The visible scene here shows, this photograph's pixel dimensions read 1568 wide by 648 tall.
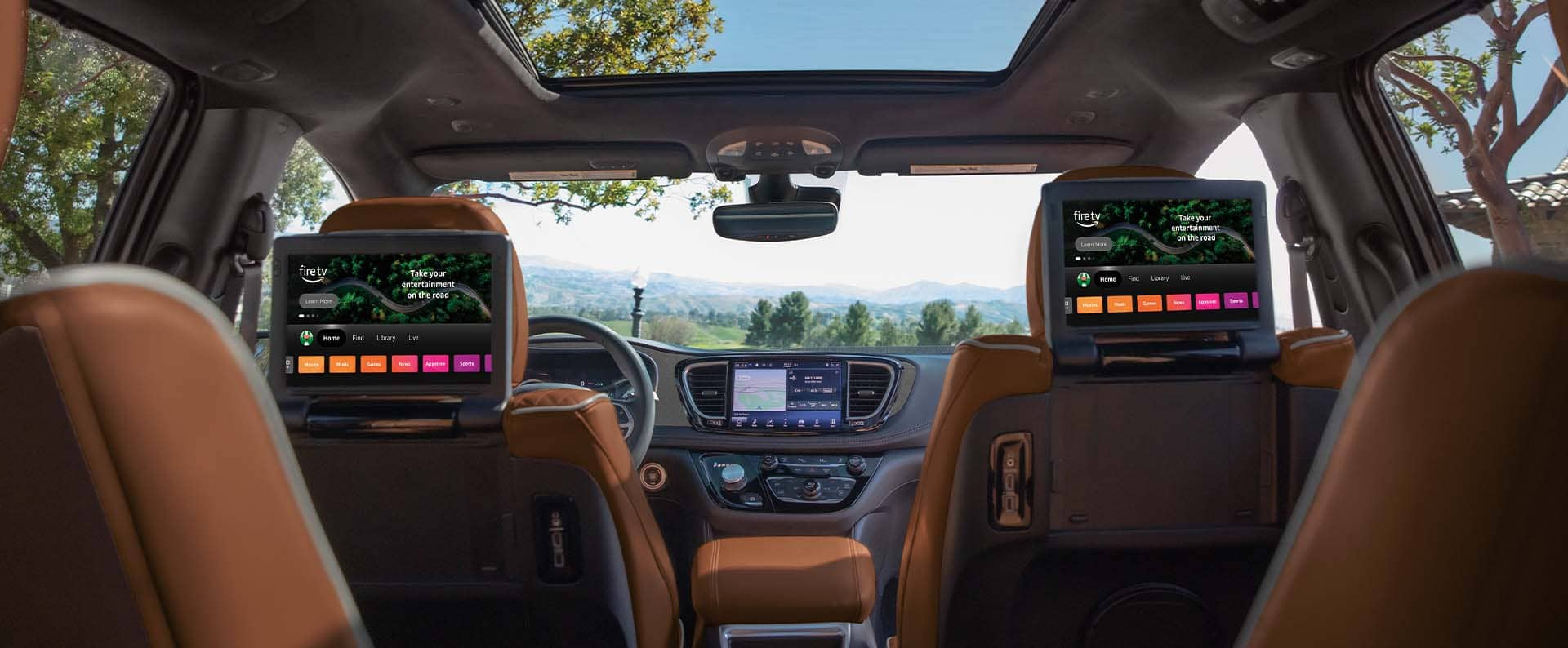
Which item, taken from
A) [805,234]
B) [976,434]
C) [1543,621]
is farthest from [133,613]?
[805,234]

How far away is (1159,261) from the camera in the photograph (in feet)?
6.47

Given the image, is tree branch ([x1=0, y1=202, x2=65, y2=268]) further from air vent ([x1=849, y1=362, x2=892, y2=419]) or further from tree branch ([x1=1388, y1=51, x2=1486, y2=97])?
tree branch ([x1=1388, y1=51, x2=1486, y2=97])

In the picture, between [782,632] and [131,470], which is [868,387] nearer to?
[782,632]

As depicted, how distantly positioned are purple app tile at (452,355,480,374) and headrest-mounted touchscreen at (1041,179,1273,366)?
4.11ft

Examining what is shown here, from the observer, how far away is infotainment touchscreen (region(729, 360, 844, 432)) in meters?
4.24

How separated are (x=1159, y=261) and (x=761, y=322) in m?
4.92

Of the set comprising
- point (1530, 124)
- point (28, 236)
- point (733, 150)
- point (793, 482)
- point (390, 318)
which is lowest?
point (793, 482)

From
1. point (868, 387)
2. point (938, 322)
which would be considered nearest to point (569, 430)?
point (868, 387)

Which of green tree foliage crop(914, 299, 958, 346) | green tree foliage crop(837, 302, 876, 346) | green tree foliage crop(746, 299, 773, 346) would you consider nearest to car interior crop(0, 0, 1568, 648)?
green tree foliage crop(746, 299, 773, 346)

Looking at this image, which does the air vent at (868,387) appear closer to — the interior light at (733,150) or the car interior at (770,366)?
the car interior at (770,366)

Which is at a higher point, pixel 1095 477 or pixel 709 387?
pixel 709 387

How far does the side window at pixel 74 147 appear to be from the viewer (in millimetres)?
2777

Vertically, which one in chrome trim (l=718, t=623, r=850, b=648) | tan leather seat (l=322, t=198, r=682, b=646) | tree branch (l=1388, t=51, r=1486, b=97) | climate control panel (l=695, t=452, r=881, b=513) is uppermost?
tree branch (l=1388, t=51, r=1486, b=97)

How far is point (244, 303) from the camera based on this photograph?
10.6 feet
